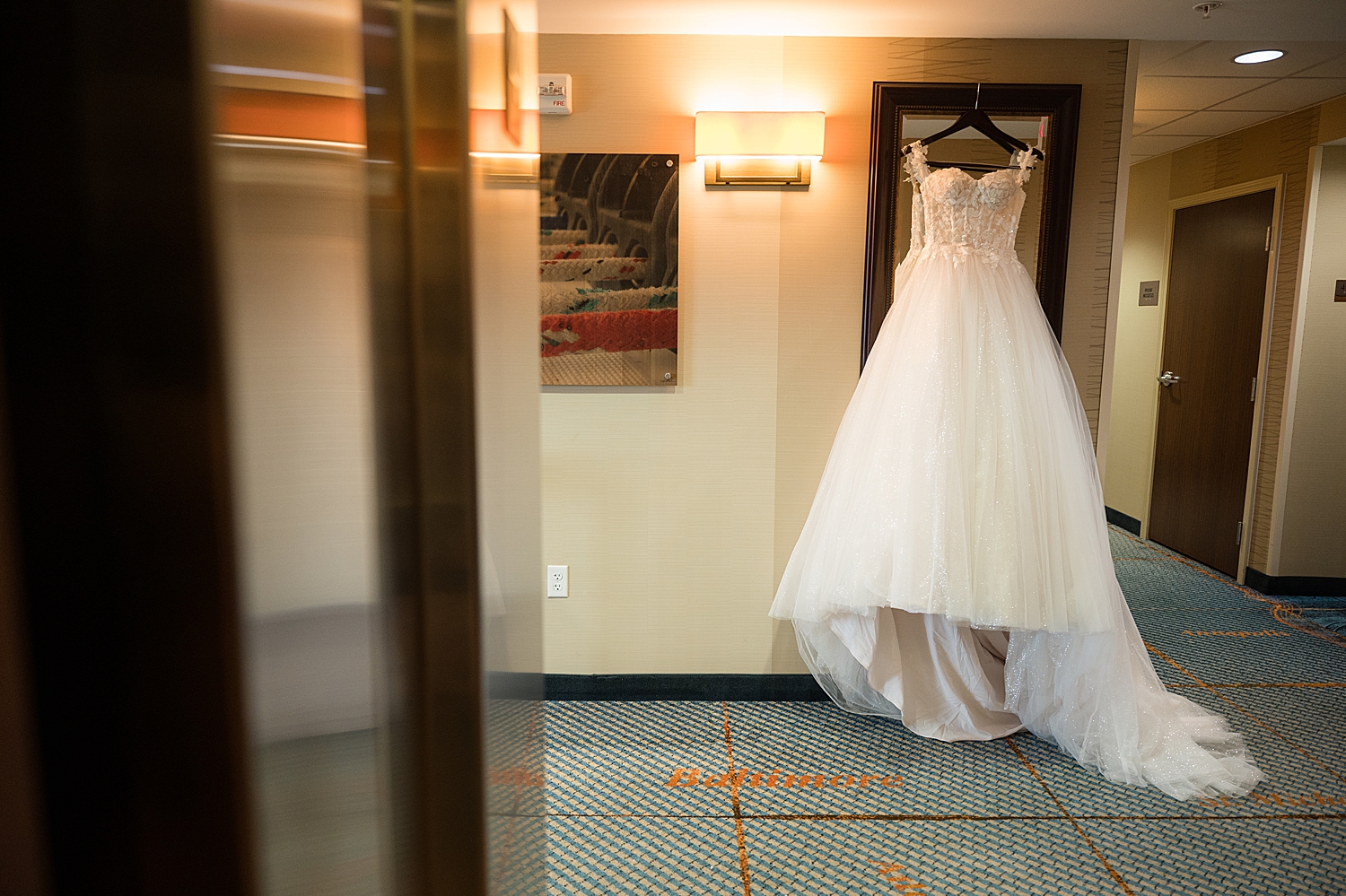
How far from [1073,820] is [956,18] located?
2.36 m

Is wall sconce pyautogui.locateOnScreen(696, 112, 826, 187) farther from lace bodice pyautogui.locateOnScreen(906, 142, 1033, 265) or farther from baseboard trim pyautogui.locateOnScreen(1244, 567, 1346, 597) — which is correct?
baseboard trim pyautogui.locateOnScreen(1244, 567, 1346, 597)

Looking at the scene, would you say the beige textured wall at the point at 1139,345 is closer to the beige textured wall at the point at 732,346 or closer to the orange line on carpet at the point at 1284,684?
the orange line on carpet at the point at 1284,684

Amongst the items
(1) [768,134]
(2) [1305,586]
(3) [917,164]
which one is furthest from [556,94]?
(2) [1305,586]

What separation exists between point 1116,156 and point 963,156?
20.3 inches

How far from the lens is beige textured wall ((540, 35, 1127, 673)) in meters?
2.68

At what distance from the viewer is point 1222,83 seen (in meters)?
3.46

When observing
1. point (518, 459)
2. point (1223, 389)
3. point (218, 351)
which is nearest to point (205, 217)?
point (218, 351)

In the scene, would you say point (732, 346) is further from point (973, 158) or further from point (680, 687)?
point (680, 687)

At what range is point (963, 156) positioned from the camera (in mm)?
2748

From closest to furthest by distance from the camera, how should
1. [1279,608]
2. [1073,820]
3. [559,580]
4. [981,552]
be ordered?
1. [1073,820]
2. [981,552]
3. [559,580]
4. [1279,608]

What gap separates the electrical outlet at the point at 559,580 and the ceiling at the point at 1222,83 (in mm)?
2582

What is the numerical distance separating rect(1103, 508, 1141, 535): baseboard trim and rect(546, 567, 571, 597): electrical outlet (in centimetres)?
412

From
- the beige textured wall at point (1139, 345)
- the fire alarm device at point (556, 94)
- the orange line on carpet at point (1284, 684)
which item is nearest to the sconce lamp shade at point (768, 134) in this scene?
the fire alarm device at point (556, 94)

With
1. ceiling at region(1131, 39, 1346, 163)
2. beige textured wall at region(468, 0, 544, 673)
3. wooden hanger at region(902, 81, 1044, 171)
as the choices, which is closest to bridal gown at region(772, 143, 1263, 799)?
wooden hanger at region(902, 81, 1044, 171)
